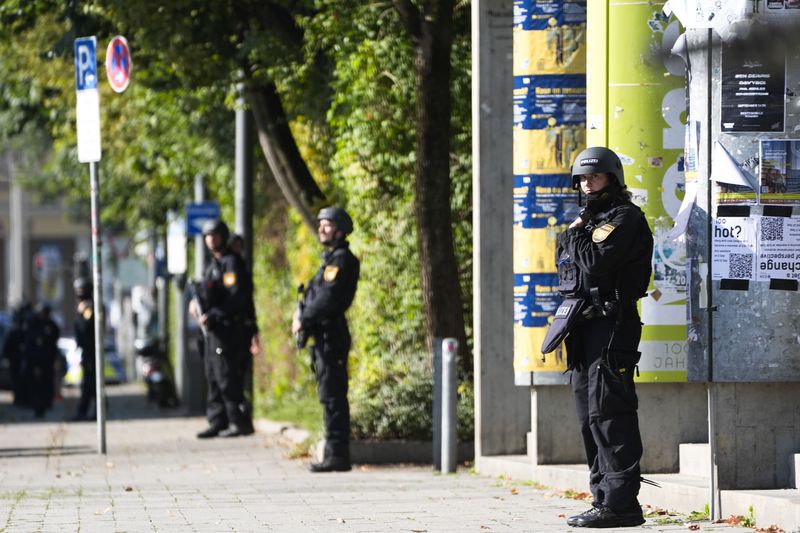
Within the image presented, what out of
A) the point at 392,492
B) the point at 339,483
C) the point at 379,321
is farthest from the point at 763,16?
the point at 379,321

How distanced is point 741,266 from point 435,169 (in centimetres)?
509

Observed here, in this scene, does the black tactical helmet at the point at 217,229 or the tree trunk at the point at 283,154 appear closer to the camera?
the black tactical helmet at the point at 217,229

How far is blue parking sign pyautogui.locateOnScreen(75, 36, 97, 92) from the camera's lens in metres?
13.6

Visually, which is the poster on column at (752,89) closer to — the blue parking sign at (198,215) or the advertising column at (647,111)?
the advertising column at (647,111)

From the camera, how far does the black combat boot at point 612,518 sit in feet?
24.8

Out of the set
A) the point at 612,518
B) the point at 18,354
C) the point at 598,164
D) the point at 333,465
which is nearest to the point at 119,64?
→ the point at 333,465

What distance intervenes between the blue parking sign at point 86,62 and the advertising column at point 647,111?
233 inches

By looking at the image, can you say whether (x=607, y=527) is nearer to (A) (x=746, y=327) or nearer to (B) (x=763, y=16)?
(A) (x=746, y=327)

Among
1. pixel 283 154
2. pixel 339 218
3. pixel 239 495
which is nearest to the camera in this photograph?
pixel 239 495

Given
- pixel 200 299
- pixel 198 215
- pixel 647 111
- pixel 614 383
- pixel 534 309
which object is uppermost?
pixel 647 111

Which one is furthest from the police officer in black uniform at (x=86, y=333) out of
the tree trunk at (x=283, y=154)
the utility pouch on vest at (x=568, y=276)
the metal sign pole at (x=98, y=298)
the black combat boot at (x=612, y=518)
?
the black combat boot at (x=612, y=518)

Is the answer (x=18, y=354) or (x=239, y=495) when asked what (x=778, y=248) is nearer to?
(x=239, y=495)

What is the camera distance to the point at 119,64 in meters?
13.8

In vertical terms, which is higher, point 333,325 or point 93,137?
point 93,137
